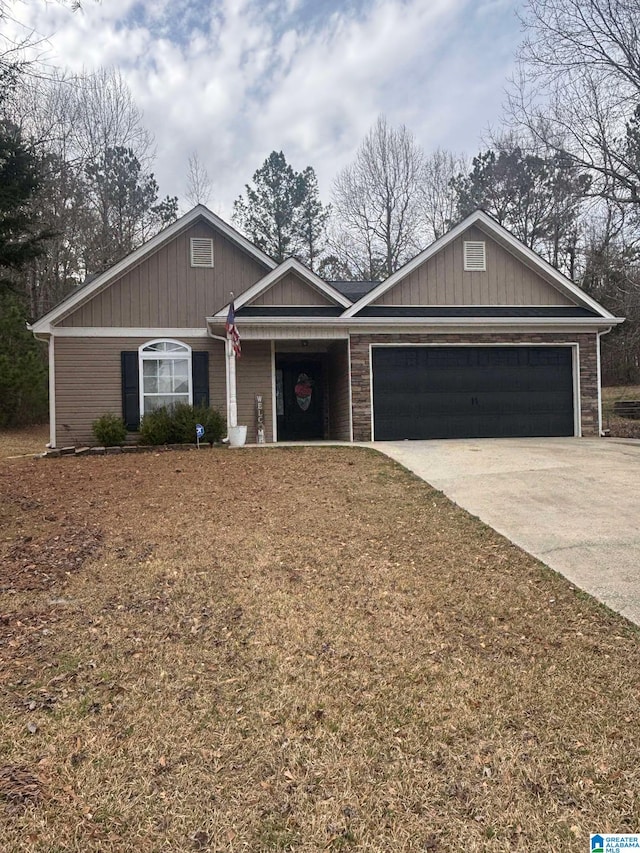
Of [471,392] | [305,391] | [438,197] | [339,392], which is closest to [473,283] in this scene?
[471,392]

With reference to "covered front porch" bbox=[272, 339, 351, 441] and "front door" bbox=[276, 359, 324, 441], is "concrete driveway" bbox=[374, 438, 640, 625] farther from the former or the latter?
"front door" bbox=[276, 359, 324, 441]

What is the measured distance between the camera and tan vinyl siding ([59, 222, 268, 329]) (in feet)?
42.0

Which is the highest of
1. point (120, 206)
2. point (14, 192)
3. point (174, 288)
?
point (120, 206)

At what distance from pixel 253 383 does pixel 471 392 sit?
5.05 metres

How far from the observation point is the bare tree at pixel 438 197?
2730 centimetres

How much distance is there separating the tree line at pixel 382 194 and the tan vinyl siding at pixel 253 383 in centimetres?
474

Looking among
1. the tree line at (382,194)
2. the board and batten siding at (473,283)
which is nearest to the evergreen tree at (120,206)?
the tree line at (382,194)

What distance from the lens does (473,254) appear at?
1341 cm

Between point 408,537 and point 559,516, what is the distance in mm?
1921

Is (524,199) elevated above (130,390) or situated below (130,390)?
above

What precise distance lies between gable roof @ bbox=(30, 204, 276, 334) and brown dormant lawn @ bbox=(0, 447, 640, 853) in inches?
315

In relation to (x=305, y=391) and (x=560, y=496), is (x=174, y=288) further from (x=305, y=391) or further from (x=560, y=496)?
(x=560, y=496)

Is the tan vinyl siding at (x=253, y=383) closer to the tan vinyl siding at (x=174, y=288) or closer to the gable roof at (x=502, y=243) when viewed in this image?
the tan vinyl siding at (x=174, y=288)

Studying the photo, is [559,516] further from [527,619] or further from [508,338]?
[508,338]
